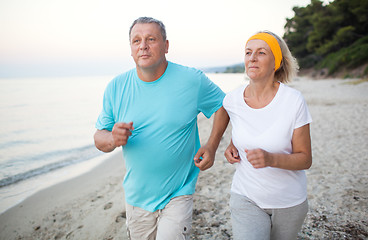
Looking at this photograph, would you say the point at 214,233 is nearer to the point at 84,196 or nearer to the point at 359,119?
the point at 84,196

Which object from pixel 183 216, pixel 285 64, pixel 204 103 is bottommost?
pixel 183 216

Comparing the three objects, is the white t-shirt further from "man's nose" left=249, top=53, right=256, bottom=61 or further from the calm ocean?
the calm ocean

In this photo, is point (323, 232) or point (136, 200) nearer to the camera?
point (136, 200)

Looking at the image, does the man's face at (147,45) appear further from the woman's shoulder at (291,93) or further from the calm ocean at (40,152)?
the calm ocean at (40,152)

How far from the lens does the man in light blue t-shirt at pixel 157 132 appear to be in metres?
2.63

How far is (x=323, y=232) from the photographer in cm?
351

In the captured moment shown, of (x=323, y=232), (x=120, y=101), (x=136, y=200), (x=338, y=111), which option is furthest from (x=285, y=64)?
(x=338, y=111)

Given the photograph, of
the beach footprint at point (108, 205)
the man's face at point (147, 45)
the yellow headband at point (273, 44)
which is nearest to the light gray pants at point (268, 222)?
the yellow headband at point (273, 44)

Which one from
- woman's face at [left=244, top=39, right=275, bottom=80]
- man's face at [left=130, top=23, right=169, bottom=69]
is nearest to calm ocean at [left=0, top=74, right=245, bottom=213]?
man's face at [left=130, top=23, right=169, bottom=69]

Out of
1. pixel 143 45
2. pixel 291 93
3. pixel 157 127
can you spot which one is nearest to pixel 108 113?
pixel 157 127

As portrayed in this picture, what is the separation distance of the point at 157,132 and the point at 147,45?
2.94 feet

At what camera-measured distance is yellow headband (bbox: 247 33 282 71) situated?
2.30 metres

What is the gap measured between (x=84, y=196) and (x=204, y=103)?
4471 millimetres

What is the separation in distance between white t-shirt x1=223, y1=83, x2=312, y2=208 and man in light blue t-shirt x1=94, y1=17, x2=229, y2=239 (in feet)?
1.61
